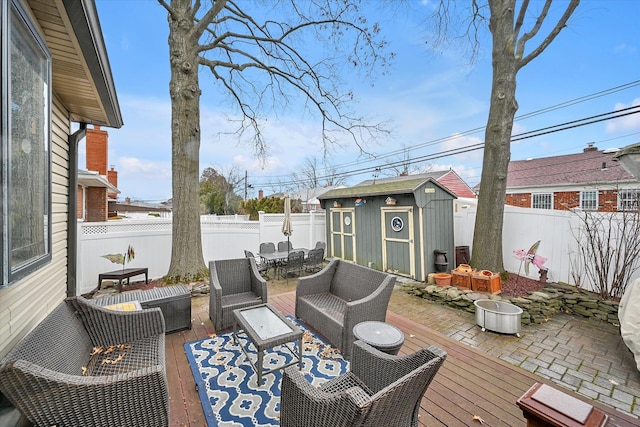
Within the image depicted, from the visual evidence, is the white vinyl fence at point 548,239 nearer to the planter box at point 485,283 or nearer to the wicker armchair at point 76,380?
the planter box at point 485,283

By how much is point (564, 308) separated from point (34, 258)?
6.83 m

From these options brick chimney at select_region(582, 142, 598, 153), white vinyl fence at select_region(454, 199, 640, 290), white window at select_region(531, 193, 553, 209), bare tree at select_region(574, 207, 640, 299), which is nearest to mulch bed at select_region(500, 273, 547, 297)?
white vinyl fence at select_region(454, 199, 640, 290)

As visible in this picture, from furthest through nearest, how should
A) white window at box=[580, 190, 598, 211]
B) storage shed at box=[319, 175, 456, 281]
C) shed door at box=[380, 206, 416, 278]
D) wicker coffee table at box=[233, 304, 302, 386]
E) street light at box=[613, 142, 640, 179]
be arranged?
white window at box=[580, 190, 598, 211] < shed door at box=[380, 206, 416, 278] < storage shed at box=[319, 175, 456, 281] < wicker coffee table at box=[233, 304, 302, 386] < street light at box=[613, 142, 640, 179]

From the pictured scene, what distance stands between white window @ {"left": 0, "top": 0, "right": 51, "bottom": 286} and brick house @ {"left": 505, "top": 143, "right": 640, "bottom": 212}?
14.8m

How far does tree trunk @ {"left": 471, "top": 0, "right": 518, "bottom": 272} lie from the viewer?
5469 mm

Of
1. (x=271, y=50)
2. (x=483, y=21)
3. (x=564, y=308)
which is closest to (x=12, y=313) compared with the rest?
(x=564, y=308)

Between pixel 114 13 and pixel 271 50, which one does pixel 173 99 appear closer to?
pixel 114 13

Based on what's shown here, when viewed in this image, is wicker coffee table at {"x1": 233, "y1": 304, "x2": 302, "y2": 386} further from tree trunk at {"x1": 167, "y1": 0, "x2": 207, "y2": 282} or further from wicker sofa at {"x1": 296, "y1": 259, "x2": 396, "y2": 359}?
tree trunk at {"x1": 167, "y1": 0, "x2": 207, "y2": 282}

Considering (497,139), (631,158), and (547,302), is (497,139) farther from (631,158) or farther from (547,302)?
(631,158)

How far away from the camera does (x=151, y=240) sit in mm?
6438

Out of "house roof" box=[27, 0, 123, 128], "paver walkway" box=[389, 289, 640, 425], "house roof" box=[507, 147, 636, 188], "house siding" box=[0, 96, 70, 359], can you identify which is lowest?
"paver walkway" box=[389, 289, 640, 425]

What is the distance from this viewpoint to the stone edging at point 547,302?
4.07 meters

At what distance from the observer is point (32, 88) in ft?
5.32

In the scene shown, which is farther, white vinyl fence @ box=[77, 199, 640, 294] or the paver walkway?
white vinyl fence @ box=[77, 199, 640, 294]
